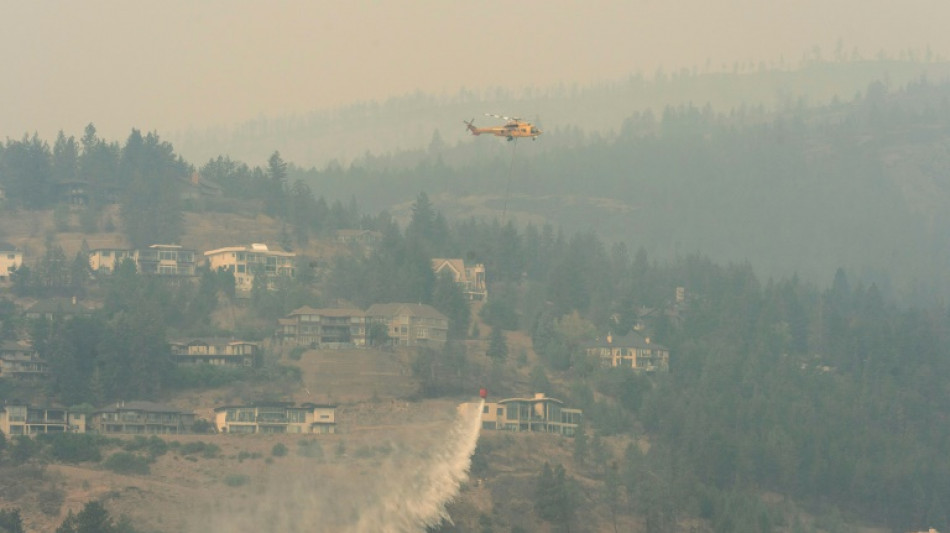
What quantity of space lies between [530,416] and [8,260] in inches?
1848

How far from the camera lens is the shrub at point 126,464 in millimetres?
116881

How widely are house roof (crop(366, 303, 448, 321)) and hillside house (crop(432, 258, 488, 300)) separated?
14.3 m

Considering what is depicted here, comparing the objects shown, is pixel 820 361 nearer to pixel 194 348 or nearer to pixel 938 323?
pixel 938 323

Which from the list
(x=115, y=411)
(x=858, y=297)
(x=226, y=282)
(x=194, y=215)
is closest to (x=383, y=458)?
(x=115, y=411)

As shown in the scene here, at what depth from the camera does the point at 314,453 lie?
122312mm

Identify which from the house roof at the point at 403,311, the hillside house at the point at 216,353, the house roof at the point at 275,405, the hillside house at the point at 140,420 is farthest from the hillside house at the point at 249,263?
the hillside house at the point at 140,420

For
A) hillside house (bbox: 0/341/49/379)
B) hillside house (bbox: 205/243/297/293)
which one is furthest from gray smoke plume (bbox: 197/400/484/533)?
hillside house (bbox: 205/243/297/293)

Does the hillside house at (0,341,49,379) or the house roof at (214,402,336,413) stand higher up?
the hillside house at (0,341,49,379)

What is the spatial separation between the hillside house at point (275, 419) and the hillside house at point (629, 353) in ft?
99.3

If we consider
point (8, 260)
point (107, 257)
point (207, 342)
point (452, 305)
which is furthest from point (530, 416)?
point (8, 260)

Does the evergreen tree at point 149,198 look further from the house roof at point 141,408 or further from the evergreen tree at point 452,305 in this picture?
the house roof at point 141,408

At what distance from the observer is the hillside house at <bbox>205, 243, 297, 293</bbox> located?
534 feet

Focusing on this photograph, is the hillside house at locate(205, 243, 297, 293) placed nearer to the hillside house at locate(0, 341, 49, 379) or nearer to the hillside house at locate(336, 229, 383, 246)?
the hillside house at locate(336, 229, 383, 246)

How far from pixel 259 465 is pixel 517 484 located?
15368 millimetres
